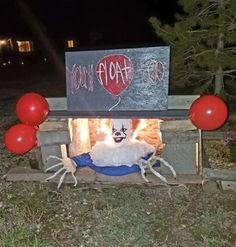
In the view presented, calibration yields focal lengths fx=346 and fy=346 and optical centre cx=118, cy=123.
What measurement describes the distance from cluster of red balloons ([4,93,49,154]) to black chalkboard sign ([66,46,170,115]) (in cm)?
59

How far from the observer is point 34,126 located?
18.2ft

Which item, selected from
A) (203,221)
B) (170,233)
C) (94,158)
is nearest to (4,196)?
(94,158)

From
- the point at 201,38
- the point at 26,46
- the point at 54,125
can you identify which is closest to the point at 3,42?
the point at 26,46

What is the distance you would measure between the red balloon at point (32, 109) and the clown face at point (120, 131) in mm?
1232

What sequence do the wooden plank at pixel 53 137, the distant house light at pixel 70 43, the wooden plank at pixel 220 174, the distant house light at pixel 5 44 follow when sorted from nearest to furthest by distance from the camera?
the wooden plank at pixel 220 174, the wooden plank at pixel 53 137, the distant house light at pixel 5 44, the distant house light at pixel 70 43

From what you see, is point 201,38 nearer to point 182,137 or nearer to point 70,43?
point 182,137

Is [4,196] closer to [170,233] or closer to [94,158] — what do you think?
[94,158]

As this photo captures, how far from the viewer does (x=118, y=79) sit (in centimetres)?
539

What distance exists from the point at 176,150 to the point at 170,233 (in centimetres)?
151

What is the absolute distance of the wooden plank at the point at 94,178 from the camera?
17.4 feet

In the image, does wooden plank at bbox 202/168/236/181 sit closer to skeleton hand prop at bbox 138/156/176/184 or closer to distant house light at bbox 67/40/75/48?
skeleton hand prop at bbox 138/156/176/184

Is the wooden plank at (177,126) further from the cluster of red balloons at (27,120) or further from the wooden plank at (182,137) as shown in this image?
the cluster of red balloons at (27,120)

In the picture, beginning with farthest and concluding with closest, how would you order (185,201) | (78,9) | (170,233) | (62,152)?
(78,9) → (62,152) → (185,201) → (170,233)

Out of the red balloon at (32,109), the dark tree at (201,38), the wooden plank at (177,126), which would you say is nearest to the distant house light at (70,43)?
the dark tree at (201,38)
